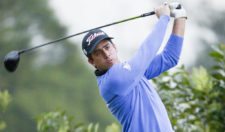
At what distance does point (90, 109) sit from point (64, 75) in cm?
223

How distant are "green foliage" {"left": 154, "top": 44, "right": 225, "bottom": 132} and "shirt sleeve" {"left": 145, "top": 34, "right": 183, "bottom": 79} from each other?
917mm

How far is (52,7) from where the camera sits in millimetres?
36719

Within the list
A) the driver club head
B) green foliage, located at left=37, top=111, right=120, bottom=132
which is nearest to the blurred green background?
green foliage, located at left=37, top=111, right=120, bottom=132

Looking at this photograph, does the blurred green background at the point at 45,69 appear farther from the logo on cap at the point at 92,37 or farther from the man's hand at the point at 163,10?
the man's hand at the point at 163,10

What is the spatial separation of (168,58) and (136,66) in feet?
1.67

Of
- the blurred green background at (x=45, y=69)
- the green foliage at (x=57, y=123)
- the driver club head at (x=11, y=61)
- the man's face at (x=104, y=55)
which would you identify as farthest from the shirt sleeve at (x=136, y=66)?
the blurred green background at (x=45, y=69)

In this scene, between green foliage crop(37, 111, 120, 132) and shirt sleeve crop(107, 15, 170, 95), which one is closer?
shirt sleeve crop(107, 15, 170, 95)

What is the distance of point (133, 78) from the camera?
565 cm

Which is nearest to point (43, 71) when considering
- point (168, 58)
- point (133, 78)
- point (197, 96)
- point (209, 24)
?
point (209, 24)

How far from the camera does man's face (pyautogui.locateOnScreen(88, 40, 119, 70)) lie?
581 cm

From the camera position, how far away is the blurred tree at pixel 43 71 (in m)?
31.4

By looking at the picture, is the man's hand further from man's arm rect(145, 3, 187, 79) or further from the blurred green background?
the blurred green background

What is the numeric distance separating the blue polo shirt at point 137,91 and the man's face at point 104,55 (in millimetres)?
65

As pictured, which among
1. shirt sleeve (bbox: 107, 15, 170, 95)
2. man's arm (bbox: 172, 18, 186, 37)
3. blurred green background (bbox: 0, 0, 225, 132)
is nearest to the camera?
shirt sleeve (bbox: 107, 15, 170, 95)
